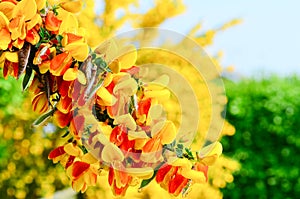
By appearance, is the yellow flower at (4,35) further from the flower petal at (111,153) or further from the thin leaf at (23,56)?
the flower petal at (111,153)

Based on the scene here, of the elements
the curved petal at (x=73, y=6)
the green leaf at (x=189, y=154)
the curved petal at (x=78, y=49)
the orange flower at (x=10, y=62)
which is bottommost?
the orange flower at (x=10, y=62)

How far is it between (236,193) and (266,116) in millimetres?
746

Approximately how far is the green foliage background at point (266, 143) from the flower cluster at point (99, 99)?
4.13 meters

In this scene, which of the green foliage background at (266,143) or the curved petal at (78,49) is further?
the green foliage background at (266,143)

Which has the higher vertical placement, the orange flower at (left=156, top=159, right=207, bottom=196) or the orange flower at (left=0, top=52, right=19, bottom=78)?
the orange flower at (left=0, top=52, right=19, bottom=78)

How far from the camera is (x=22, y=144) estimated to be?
14.1ft

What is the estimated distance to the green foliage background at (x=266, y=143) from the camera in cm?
525

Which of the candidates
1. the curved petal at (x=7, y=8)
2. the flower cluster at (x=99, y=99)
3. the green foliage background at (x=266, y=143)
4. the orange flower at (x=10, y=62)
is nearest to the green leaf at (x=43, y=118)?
the flower cluster at (x=99, y=99)

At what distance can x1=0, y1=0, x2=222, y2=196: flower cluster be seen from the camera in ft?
3.90

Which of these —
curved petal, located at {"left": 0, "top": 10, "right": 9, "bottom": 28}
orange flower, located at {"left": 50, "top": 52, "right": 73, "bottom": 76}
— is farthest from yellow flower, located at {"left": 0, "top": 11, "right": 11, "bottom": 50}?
orange flower, located at {"left": 50, "top": 52, "right": 73, "bottom": 76}

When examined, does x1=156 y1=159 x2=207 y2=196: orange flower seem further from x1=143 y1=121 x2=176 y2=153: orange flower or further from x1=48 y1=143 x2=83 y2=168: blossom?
x1=48 y1=143 x2=83 y2=168: blossom

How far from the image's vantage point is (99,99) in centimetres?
120

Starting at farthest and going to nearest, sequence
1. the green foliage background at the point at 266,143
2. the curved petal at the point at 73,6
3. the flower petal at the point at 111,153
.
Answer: the green foliage background at the point at 266,143, the curved petal at the point at 73,6, the flower petal at the point at 111,153

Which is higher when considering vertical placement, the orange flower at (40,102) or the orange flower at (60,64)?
the orange flower at (60,64)
